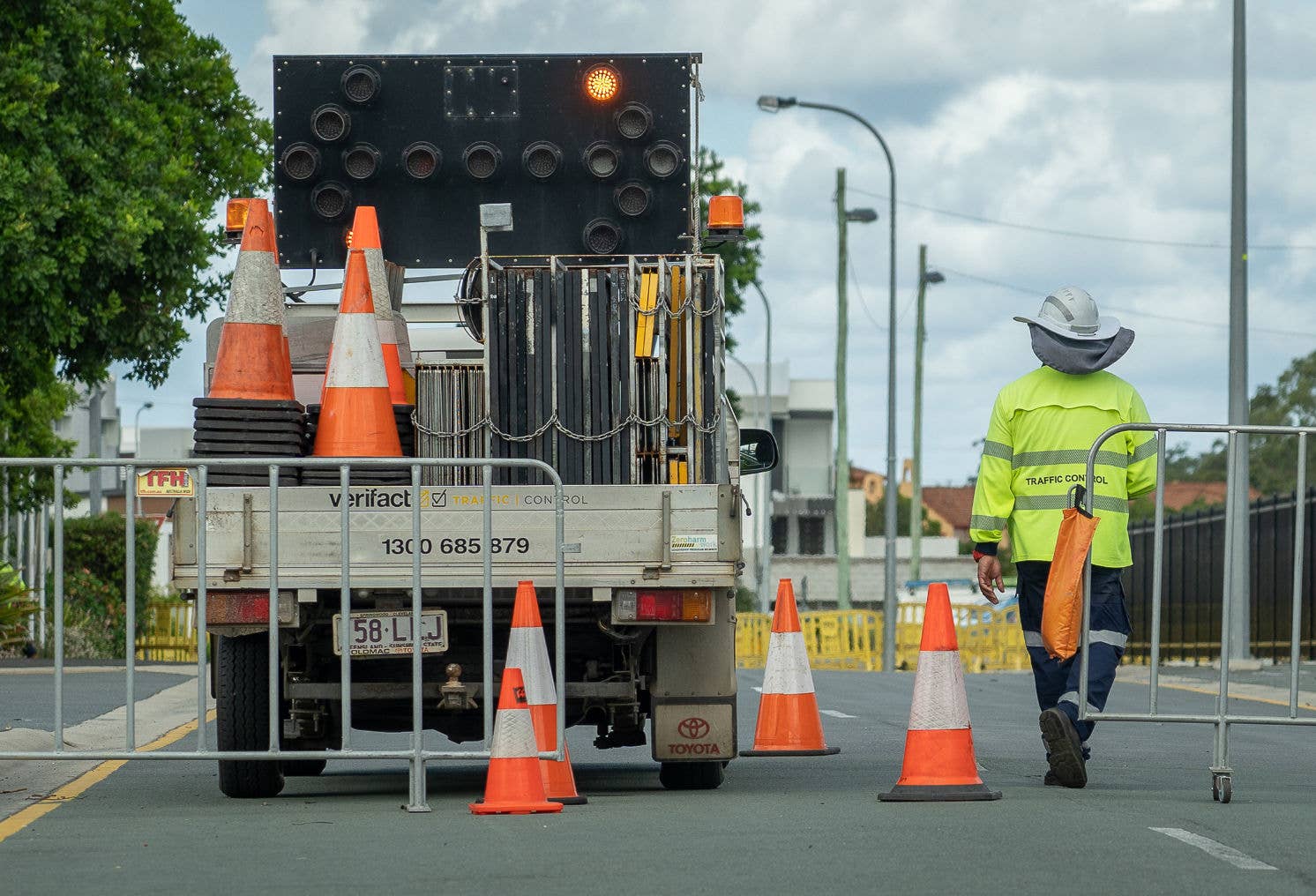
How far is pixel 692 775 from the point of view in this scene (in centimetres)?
1012

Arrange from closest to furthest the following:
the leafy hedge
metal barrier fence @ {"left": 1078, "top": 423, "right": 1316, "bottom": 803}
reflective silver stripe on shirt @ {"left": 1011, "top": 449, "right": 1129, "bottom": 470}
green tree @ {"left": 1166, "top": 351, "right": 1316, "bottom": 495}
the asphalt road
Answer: the asphalt road < metal barrier fence @ {"left": 1078, "top": 423, "right": 1316, "bottom": 803} < reflective silver stripe on shirt @ {"left": 1011, "top": 449, "right": 1129, "bottom": 470} < the leafy hedge < green tree @ {"left": 1166, "top": 351, "right": 1316, "bottom": 495}

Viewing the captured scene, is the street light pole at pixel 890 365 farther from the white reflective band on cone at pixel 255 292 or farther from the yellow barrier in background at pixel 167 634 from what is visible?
the white reflective band on cone at pixel 255 292

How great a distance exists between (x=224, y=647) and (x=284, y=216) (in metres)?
4.04

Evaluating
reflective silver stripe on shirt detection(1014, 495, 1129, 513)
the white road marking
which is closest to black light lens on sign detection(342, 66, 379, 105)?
reflective silver stripe on shirt detection(1014, 495, 1129, 513)

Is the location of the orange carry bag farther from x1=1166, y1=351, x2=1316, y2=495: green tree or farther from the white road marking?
x1=1166, y1=351, x2=1316, y2=495: green tree

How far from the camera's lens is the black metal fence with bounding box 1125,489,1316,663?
24.6 meters

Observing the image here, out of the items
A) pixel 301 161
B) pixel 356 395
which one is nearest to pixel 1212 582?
pixel 301 161

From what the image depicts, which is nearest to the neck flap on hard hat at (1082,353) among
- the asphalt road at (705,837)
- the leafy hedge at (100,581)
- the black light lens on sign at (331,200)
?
the asphalt road at (705,837)

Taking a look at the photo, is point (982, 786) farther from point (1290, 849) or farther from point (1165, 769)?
point (1165, 769)

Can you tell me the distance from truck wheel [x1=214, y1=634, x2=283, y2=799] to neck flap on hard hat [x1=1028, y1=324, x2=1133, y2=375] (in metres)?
3.61

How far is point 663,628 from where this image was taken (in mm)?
9609

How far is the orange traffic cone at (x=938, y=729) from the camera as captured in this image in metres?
8.77

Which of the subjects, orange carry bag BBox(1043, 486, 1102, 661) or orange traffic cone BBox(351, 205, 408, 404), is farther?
orange traffic cone BBox(351, 205, 408, 404)

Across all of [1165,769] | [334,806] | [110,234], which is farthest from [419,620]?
[110,234]
